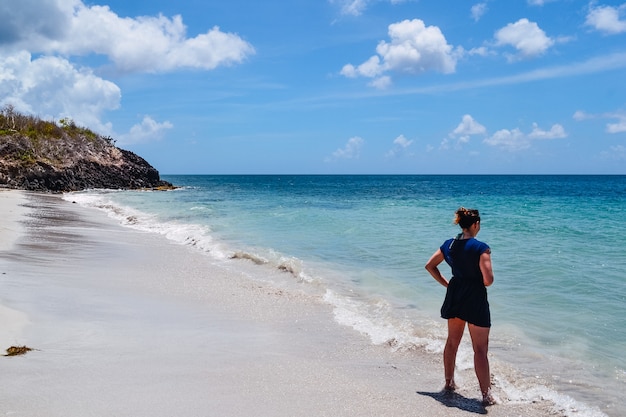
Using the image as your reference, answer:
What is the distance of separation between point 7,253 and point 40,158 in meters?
39.5

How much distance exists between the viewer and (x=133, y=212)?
2723 centimetres

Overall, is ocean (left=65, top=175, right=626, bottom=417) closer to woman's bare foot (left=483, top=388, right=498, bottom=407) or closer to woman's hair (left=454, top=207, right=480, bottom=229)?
woman's bare foot (left=483, top=388, right=498, bottom=407)

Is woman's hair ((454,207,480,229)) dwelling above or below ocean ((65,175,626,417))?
above

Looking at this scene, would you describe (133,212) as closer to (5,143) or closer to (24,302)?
(24,302)

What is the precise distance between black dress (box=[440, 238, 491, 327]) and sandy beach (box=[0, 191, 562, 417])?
2.75 feet

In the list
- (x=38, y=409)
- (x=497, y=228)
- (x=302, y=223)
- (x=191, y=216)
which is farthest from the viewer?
(x=191, y=216)

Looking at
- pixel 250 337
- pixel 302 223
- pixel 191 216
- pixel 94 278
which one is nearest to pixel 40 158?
pixel 191 216

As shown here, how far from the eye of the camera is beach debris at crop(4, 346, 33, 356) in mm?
5016

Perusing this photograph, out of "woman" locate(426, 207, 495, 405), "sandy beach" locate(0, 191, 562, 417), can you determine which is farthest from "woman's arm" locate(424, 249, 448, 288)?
"sandy beach" locate(0, 191, 562, 417)

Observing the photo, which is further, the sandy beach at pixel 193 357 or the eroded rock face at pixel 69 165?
the eroded rock face at pixel 69 165

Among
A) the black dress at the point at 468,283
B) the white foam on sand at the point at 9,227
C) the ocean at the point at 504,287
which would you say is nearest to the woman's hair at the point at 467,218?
the black dress at the point at 468,283

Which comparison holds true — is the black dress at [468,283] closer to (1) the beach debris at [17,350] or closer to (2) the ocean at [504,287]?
(2) the ocean at [504,287]

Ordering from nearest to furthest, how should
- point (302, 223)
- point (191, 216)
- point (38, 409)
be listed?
1. point (38, 409)
2. point (302, 223)
3. point (191, 216)

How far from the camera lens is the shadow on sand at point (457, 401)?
4582 millimetres
